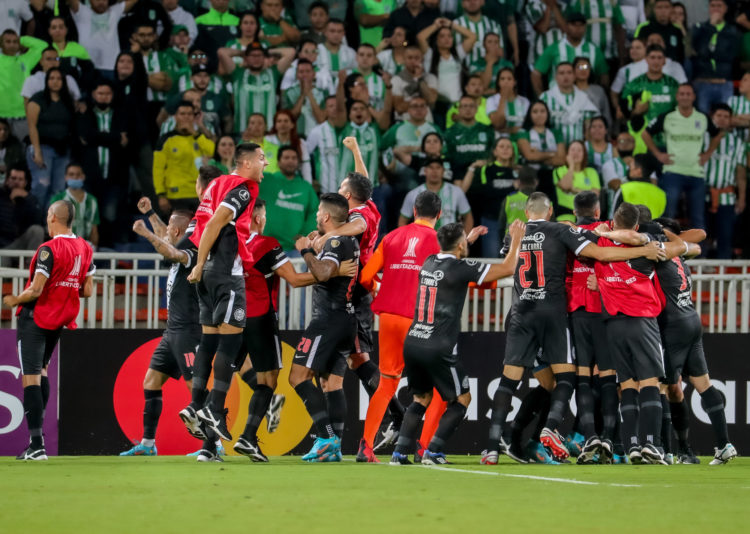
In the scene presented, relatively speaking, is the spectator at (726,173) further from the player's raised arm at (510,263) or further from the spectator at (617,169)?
the player's raised arm at (510,263)

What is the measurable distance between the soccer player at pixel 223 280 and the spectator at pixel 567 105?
7706mm

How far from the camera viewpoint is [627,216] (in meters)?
9.38

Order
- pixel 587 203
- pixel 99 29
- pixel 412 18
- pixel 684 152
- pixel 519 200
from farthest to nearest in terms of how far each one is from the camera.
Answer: pixel 412 18 < pixel 99 29 < pixel 684 152 < pixel 519 200 < pixel 587 203

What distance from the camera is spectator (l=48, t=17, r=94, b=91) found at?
48.9 feet

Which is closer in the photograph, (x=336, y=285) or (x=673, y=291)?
(x=336, y=285)

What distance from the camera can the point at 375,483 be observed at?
22.6ft

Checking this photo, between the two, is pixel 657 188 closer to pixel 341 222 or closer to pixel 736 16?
pixel 736 16

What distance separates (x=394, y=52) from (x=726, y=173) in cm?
481

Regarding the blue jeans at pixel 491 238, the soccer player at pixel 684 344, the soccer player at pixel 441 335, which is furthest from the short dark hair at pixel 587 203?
the blue jeans at pixel 491 238

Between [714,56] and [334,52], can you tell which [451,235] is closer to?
[334,52]

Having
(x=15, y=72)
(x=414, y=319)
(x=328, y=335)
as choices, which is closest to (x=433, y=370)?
(x=414, y=319)

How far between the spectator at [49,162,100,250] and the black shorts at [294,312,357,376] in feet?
18.2

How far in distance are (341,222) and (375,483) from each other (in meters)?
2.90

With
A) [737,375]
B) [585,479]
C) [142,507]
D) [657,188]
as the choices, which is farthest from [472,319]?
[142,507]
